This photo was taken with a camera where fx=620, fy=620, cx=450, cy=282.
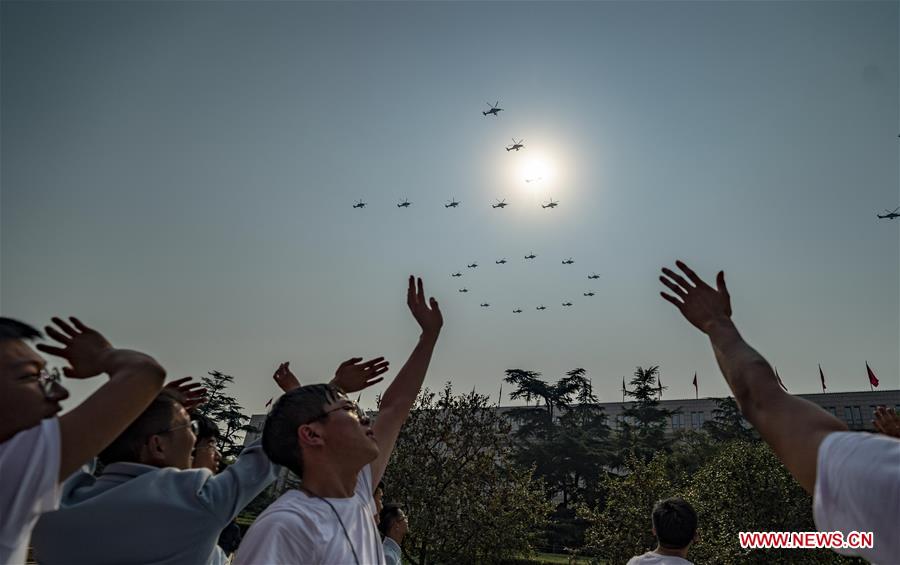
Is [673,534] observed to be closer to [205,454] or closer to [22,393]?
[205,454]

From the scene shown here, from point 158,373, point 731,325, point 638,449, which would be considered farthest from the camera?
point 638,449

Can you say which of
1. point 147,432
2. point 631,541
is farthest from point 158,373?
point 631,541

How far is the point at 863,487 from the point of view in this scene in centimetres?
165

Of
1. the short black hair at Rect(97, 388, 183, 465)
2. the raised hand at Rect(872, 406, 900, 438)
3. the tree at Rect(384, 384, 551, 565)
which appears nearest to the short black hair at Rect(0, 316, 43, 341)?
the short black hair at Rect(97, 388, 183, 465)

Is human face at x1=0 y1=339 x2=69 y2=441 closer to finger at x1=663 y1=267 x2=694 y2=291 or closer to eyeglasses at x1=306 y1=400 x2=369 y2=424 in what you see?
eyeglasses at x1=306 y1=400 x2=369 y2=424

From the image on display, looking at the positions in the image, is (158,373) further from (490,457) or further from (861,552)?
(490,457)

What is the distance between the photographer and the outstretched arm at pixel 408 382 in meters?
3.48

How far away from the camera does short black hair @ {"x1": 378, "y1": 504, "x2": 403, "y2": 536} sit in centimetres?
773

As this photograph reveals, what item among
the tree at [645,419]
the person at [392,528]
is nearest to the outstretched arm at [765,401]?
the person at [392,528]

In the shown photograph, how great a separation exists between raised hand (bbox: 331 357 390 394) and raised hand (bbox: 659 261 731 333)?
192 centimetres

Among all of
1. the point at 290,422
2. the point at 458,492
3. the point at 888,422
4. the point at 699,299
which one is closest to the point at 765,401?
the point at 699,299

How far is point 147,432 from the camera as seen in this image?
3080 millimetres

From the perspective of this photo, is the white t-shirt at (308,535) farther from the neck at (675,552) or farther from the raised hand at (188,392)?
the neck at (675,552)

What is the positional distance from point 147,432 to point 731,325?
2756 mm
